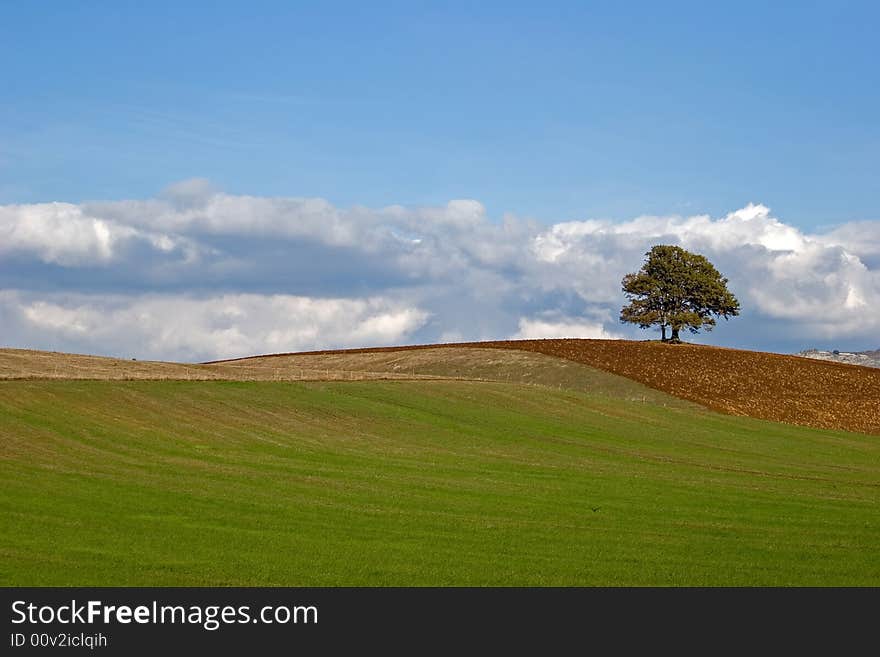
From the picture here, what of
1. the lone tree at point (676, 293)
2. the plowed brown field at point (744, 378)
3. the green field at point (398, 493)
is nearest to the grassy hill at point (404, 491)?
the green field at point (398, 493)

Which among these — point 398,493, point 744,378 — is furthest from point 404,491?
point 744,378

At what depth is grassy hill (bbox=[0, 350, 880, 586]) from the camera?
21219 mm

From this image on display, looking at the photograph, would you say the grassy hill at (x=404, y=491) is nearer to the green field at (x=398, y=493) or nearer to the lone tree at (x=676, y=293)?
the green field at (x=398, y=493)

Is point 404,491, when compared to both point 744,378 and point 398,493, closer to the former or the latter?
point 398,493

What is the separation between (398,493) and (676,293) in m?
82.5

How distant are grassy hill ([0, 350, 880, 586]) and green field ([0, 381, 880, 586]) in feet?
0.35

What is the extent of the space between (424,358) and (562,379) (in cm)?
1745

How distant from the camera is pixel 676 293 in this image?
358 feet

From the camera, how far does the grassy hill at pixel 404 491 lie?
21219 millimetres

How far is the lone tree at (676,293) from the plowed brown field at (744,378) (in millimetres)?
3869

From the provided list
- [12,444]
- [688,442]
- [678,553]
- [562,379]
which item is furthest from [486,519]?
[562,379]

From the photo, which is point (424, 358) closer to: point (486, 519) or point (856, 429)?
point (856, 429)

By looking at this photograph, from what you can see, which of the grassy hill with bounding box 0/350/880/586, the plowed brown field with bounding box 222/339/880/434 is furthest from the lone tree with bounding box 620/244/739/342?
the grassy hill with bounding box 0/350/880/586

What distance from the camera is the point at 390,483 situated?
33188mm
